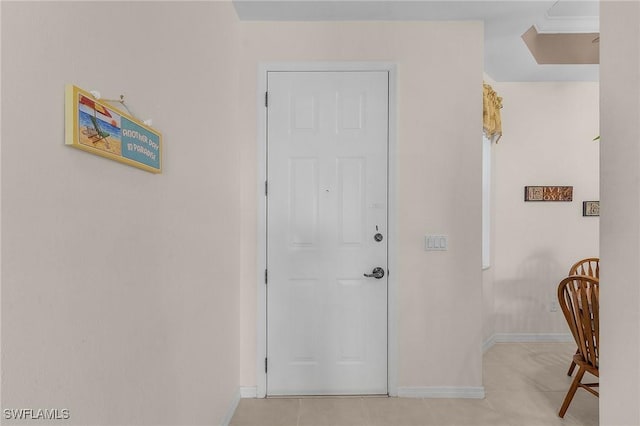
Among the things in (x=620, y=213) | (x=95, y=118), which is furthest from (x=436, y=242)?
(x=95, y=118)

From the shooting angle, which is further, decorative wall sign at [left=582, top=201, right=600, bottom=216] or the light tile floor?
decorative wall sign at [left=582, top=201, right=600, bottom=216]

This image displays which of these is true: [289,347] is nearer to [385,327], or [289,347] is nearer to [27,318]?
[385,327]

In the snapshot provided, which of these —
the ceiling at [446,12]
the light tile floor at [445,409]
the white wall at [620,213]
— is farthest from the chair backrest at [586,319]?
the ceiling at [446,12]

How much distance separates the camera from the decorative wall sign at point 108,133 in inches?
37.5

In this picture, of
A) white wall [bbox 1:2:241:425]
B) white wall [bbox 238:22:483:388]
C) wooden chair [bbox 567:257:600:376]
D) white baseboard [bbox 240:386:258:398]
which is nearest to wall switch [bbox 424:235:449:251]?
white wall [bbox 238:22:483:388]

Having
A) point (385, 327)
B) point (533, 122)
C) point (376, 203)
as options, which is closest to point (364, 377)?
point (385, 327)

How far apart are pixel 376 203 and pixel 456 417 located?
1451 millimetres

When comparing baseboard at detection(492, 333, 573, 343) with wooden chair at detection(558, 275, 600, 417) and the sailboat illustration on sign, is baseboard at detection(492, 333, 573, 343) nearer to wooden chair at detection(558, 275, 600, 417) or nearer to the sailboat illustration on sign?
wooden chair at detection(558, 275, 600, 417)

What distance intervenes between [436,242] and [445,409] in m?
1.09

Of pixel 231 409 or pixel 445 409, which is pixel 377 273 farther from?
pixel 231 409

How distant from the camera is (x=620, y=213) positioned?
841 millimetres

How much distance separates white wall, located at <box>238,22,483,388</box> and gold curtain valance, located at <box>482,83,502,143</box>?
803 mm

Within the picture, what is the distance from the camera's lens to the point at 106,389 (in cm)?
115

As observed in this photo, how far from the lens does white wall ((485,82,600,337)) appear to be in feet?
13.0
